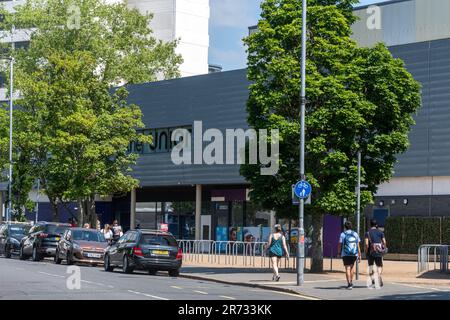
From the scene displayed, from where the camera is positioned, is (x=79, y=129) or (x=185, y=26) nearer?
(x=79, y=129)

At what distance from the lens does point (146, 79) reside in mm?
72062

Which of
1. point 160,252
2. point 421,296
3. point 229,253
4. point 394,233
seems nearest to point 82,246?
point 160,252

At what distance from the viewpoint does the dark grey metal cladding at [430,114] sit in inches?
1709

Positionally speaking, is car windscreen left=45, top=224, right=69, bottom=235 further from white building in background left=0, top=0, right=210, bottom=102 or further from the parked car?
white building in background left=0, top=0, right=210, bottom=102

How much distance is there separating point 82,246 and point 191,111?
1966cm

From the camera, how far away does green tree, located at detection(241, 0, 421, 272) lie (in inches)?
1257

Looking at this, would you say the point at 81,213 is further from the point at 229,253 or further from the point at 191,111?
the point at 229,253

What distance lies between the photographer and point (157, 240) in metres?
32.8

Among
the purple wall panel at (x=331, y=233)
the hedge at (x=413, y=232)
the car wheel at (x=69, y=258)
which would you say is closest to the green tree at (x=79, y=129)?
the purple wall panel at (x=331, y=233)

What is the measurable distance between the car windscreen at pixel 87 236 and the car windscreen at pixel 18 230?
34.3 feet

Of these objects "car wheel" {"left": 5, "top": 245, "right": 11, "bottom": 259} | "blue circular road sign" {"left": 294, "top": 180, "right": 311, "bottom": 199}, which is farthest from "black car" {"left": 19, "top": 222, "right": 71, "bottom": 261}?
"blue circular road sign" {"left": 294, "top": 180, "right": 311, "bottom": 199}

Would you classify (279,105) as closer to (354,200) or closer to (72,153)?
(354,200)

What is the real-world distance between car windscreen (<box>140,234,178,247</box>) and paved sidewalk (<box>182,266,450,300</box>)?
51.1 inches
